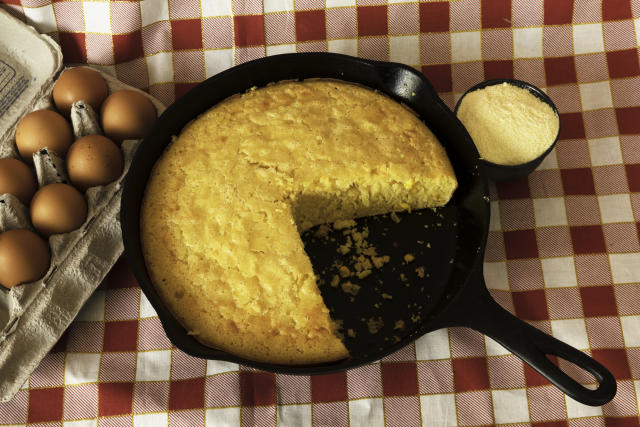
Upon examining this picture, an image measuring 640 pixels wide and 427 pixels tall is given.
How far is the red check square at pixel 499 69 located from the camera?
106 inches

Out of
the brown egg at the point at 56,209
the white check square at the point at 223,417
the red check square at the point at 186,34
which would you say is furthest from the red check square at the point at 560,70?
the brown egg at the point at 56,209

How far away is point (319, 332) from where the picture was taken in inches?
78.8

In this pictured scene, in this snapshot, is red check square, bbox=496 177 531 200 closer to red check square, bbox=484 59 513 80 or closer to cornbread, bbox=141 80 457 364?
cornbread, bbox=141 80 457 364

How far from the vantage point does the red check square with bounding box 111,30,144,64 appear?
2689 millimetres

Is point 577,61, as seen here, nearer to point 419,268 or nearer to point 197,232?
point 419,268

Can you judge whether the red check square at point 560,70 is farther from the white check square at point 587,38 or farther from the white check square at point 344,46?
the white check square at point 344,46

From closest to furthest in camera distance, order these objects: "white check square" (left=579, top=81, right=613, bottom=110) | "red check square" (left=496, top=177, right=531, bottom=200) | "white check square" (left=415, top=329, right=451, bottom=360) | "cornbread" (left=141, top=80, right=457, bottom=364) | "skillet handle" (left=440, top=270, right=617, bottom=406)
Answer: "skillet handle" (left=440, top=270, right=617, bottom=406) → "cornbread" (left=141, top=80, right=457, bottom=364) → "white check square" (left=415, top=329, right=451, bottom=360) → "red check square" (left=496, top=177, right=531, bottom=200) → "white check square" (left=579, top=81, right=613, bottom=110)

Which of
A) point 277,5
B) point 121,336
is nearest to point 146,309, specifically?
point 121,336

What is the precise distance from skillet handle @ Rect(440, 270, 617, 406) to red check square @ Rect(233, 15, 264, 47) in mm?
1571

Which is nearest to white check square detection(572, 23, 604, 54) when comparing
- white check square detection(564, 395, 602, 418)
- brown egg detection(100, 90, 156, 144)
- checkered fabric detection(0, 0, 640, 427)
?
checkered fabric detection(0, 0, 640, 427)

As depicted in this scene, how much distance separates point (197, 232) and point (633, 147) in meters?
1.96

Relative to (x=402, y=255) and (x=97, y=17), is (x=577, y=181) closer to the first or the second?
(x=402, y=255)

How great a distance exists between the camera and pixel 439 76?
2.68 m

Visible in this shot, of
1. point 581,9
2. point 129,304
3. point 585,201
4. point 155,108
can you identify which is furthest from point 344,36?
point 129,304
